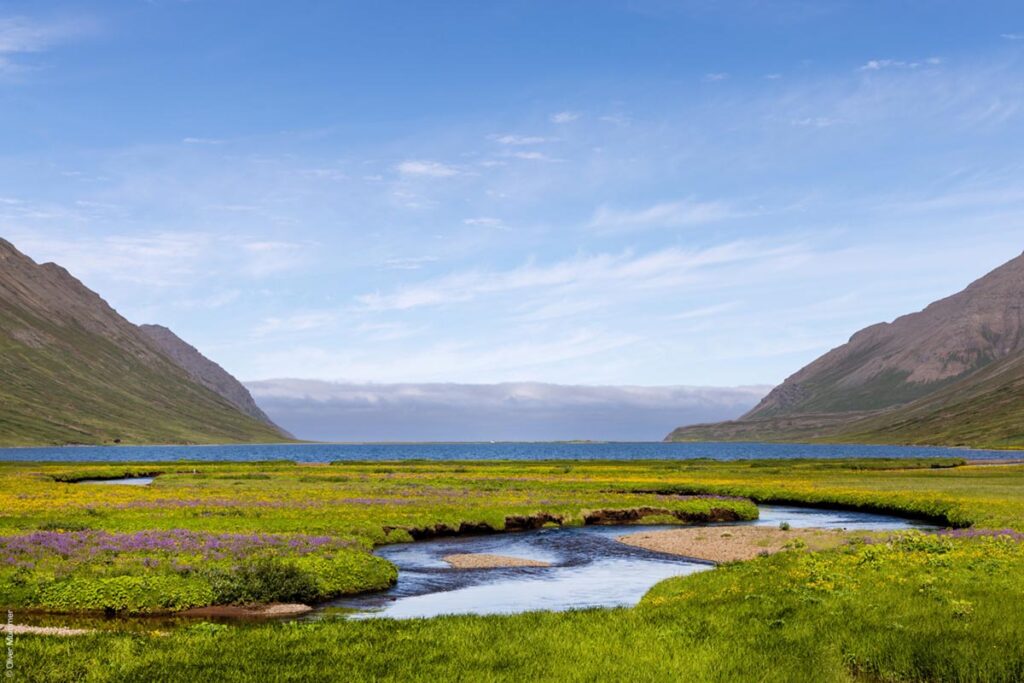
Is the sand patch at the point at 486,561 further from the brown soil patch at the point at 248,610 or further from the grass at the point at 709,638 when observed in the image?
the brown soil patch at the point at 248,610

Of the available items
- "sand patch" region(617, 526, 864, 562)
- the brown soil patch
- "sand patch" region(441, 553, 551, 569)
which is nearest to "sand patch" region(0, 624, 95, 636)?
the brown soil patch

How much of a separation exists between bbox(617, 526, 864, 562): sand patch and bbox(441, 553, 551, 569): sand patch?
9.97m

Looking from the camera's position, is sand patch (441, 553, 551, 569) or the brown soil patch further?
sand patch (441, 553, 551, 569)

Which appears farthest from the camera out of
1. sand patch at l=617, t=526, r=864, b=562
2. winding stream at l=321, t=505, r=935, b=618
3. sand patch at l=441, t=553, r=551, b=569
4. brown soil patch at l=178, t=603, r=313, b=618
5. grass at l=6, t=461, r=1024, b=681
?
sand patch at l=617, t=526, r=864, b=562

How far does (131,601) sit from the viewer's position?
32.2 metres

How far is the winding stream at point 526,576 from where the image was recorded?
114ft

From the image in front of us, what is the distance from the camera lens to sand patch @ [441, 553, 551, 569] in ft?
150

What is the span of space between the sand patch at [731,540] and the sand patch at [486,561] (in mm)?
9974

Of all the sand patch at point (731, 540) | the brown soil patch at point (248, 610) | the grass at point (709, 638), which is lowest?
the sand patch at point (731, 540)

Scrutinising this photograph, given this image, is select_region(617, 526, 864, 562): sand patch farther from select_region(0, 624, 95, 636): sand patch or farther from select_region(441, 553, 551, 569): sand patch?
select_region(0, 624, 95, 636): sand patch

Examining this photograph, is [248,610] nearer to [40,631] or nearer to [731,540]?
[40,631]

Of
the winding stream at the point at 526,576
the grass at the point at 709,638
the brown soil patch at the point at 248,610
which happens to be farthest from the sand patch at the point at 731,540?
the brown soil patch at the point at 248,610

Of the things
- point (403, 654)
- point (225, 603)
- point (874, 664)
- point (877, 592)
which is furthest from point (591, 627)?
point (225, 603)

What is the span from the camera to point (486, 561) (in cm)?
4694
